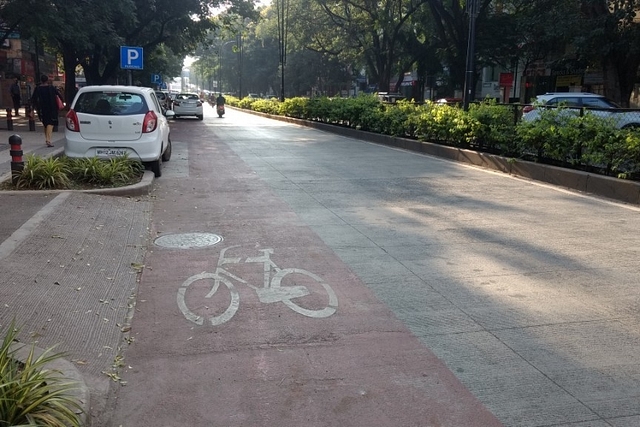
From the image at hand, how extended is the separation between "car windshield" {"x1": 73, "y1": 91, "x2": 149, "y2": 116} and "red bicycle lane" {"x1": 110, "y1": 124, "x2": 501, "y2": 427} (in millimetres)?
4903

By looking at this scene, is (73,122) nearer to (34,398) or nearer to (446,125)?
(34,398)

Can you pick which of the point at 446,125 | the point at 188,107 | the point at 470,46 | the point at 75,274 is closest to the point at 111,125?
the point at 75,274

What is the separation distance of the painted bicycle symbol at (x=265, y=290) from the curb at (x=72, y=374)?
3.83 ft

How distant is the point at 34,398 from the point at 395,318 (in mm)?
2678

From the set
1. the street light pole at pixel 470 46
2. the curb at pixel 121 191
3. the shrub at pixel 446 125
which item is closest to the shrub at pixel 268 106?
the shrub at pixel 446 125

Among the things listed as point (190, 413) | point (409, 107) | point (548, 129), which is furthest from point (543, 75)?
point (190, 413)

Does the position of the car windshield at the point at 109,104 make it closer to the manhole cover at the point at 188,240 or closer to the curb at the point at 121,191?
the curb at the point at 121,191

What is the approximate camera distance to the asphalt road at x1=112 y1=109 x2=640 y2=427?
11.4ft

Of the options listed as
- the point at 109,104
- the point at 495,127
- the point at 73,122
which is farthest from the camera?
the point at 495,127

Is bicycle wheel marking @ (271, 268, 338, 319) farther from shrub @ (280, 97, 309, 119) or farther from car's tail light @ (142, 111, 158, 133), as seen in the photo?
shrub @ (280, 97, 309, 119)

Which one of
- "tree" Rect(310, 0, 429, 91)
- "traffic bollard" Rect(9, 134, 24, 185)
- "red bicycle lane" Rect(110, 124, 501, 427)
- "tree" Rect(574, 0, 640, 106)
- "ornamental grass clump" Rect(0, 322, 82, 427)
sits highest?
"tree" Rect(310, 0, 429, 91)

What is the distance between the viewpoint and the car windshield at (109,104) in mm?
10552

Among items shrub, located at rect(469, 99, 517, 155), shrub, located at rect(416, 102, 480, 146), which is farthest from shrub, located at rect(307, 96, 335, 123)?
shrub, located at rect(469, 99, 517, 155)

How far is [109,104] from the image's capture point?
10.6 metres
